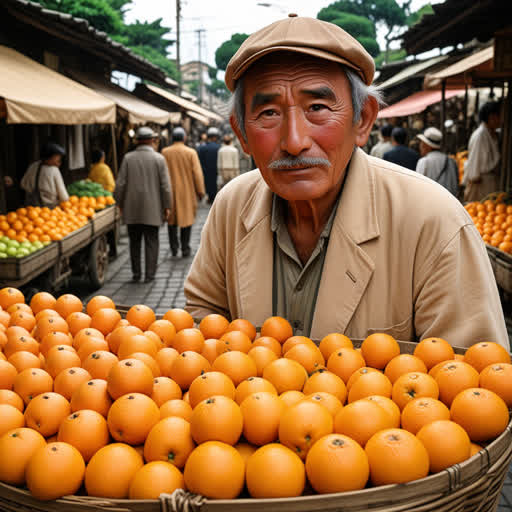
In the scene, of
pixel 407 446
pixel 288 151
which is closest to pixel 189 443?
pixel 407 446

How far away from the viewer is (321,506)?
3.97 ft

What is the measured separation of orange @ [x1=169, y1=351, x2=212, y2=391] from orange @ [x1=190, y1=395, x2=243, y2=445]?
38 centimetres

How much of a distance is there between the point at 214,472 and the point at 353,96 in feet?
5.00

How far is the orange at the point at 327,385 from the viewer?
1718 mm

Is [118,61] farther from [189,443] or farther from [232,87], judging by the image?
[189,443]

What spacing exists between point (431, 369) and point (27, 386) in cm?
131

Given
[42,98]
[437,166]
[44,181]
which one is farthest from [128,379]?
[437,166]

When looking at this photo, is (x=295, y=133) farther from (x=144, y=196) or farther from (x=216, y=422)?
(x=144, y=196)

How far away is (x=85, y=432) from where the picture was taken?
1.50 meters

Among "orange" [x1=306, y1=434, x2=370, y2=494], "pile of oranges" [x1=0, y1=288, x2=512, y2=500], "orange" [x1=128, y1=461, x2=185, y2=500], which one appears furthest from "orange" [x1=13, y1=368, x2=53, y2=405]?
"orange" [x1=306, y1=434, x2=370, y2=494]

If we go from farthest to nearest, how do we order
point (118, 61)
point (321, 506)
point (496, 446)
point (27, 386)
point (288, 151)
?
point (118, 61) → point (288, 151) → point (27, 386) → point (496, 446) → point (321, 506)

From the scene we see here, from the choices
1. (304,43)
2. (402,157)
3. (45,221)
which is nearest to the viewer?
(304,43)

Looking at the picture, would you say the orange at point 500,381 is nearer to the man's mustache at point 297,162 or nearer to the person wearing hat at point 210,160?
the man's mustache at point 297,162

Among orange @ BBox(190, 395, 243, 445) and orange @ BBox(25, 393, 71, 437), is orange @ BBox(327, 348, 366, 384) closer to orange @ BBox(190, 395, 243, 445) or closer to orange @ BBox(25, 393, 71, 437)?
orange @ BBox(190, 395, 243, 445)
